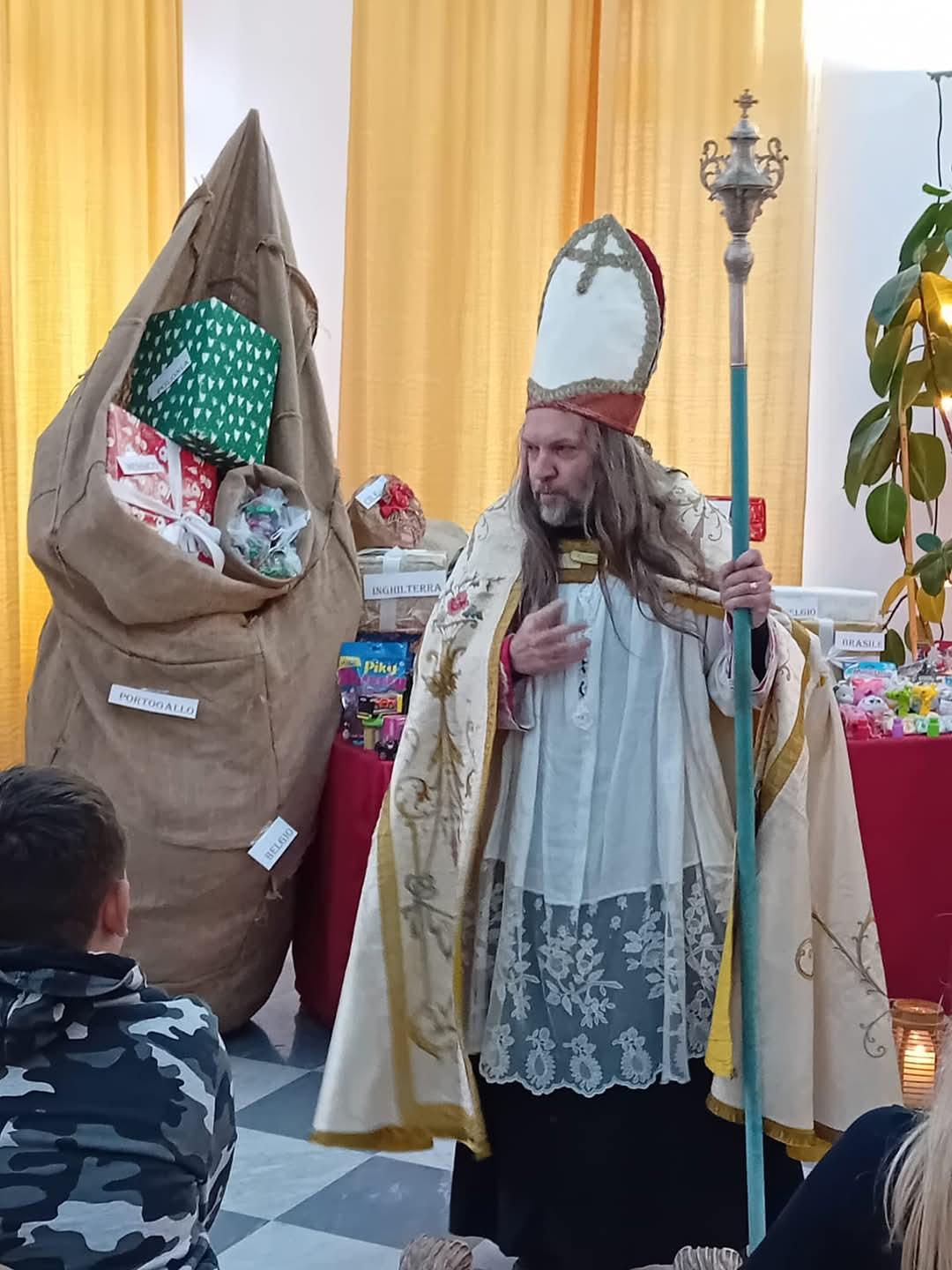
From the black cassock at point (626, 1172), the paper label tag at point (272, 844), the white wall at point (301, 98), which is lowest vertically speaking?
the black cassock at point (626, 1172)

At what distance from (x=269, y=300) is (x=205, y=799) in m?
Answer: 1.12

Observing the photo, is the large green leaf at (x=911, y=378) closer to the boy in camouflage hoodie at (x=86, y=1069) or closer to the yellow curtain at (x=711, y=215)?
the yellow curtain at (x=711, y=215)

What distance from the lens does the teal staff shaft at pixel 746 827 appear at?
6.64 ft

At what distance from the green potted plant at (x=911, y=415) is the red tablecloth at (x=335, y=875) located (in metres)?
1.53

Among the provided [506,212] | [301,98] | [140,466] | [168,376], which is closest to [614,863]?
[140,466]

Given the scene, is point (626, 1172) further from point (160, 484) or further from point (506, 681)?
point (160, 484)

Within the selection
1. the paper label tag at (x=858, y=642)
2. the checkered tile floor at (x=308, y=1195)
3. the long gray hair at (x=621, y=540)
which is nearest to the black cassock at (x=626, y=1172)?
the checkered tile floor at (x=308, y=1195)

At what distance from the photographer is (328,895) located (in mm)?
3424

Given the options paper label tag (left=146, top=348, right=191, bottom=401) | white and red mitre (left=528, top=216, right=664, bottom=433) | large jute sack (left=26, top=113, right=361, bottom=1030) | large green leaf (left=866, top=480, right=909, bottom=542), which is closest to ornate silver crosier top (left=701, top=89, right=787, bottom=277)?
white and red mitre (left=528, top=216, right=664, bottom=433)

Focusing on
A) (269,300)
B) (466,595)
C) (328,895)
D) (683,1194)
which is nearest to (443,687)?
(466,595)

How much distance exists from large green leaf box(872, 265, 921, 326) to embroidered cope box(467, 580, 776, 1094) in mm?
2146

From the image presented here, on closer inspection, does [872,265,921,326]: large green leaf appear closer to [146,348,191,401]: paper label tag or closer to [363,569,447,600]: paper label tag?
[363,569,447,600]: paper label tag

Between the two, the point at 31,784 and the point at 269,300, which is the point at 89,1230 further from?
the point at 269,300

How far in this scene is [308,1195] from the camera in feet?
8.73
